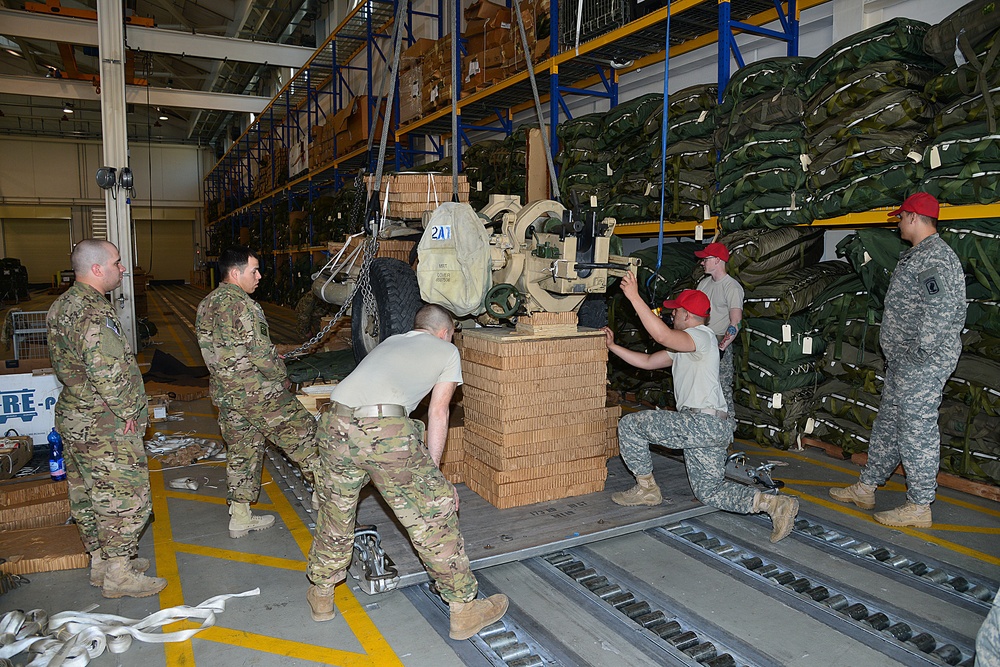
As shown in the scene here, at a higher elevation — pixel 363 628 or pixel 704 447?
pixel 704 447

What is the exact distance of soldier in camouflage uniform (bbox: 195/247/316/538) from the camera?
425 centimetres

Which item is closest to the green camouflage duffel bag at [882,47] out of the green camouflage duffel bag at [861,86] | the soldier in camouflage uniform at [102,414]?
the green camouflage duffel bag at [861,86]

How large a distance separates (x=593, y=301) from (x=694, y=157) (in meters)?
1.97

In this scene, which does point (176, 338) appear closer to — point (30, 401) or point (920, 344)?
point (30, 401)

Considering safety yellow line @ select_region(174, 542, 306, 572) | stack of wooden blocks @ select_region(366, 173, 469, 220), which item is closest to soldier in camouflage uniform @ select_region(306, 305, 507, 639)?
safety yellow line @ select_region(174, 542, 306, 572)

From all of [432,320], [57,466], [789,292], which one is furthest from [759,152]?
[57,466]

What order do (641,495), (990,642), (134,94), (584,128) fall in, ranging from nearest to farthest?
(990,642) → (641,495) → (584,128) → (134,94)

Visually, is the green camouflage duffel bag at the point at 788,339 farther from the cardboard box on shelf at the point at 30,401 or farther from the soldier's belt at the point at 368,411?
the cardboard box on shelf at the point at 30,401

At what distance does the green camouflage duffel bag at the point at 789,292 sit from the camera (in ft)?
19.6

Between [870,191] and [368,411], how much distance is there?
4318 millimetres

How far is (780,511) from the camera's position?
164 inches

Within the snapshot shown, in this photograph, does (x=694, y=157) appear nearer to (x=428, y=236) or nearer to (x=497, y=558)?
(x=428, y=236)

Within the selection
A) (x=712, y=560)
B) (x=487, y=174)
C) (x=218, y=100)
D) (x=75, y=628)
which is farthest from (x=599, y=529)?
(x=218, y=100)

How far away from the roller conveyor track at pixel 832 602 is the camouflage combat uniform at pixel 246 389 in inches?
100
